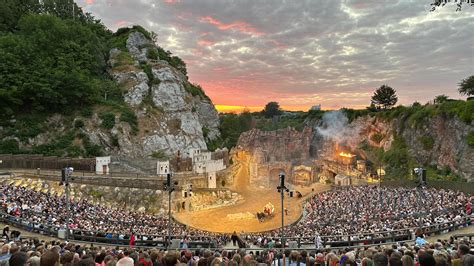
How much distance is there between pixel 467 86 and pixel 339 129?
3078cm

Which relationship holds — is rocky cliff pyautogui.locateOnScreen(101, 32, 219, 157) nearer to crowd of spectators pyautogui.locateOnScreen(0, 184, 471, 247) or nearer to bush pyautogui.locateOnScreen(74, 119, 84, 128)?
bush pyautogui.locateOnScreen(74, 119, 84, 128)

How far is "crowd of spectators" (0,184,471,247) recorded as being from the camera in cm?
2114

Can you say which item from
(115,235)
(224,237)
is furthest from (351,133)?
(115,235)

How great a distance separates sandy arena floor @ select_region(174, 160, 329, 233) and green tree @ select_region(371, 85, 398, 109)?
45.0 m

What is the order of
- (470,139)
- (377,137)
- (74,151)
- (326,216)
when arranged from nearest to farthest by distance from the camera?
(326,216)
(470,139)
(74,151)
(377,137)

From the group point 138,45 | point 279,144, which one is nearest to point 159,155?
point 279,144

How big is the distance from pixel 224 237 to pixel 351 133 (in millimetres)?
69580

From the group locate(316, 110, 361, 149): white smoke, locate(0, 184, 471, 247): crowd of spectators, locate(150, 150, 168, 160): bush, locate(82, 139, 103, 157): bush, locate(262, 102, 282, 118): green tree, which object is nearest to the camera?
locate(0, 184, 471, 247): crowd of spectators

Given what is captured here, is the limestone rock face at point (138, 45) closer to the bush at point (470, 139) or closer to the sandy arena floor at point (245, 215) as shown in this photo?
the sandy arena floor at point (245, 215)

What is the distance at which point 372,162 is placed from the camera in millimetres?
68500

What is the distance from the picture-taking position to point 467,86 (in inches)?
2672

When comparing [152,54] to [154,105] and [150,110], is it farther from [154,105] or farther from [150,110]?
[150,110]

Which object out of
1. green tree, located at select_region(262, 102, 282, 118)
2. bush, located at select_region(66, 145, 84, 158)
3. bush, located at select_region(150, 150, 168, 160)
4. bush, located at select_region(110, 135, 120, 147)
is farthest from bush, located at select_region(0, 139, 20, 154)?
green tree, located at select_region(262, 102, 282, 118)

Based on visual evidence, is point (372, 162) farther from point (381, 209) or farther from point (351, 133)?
point (381, 209)
